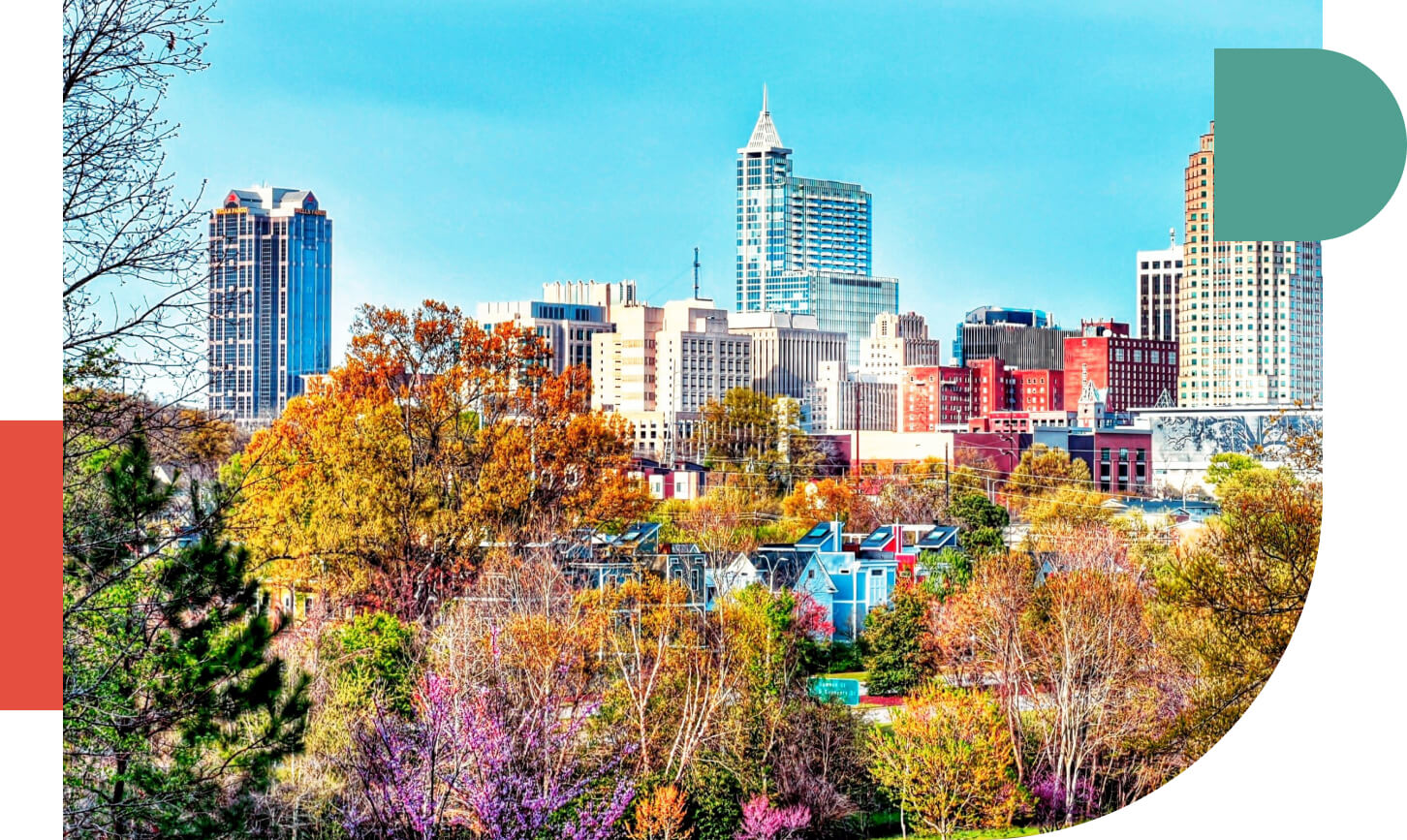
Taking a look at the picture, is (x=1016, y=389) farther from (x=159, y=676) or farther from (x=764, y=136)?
(x=159, y=676)

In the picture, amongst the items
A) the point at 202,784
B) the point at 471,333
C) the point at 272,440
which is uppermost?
the point at 471,333

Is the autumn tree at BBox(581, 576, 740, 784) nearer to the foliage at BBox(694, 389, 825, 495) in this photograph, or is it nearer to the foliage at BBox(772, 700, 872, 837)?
the foliage at BBox(772, 700, 872, 837)

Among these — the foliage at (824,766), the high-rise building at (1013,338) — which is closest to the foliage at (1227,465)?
the high-rise building at (1013,338)

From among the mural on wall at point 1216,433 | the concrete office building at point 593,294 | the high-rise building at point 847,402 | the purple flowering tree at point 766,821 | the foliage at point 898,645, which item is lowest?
the purple flowering tree at point 766,821

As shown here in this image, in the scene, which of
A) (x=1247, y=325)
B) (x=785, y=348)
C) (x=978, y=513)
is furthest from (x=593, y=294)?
(x=1247, y=325)

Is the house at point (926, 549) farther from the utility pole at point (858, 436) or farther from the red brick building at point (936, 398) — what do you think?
the red brick building at point (936, 398)

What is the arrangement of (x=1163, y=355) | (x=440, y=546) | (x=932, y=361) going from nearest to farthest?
(x=440, y=546) < (x=932, y=361) < (x=1163, y=355)

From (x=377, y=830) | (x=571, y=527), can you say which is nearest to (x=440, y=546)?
(x=571, y=527)
